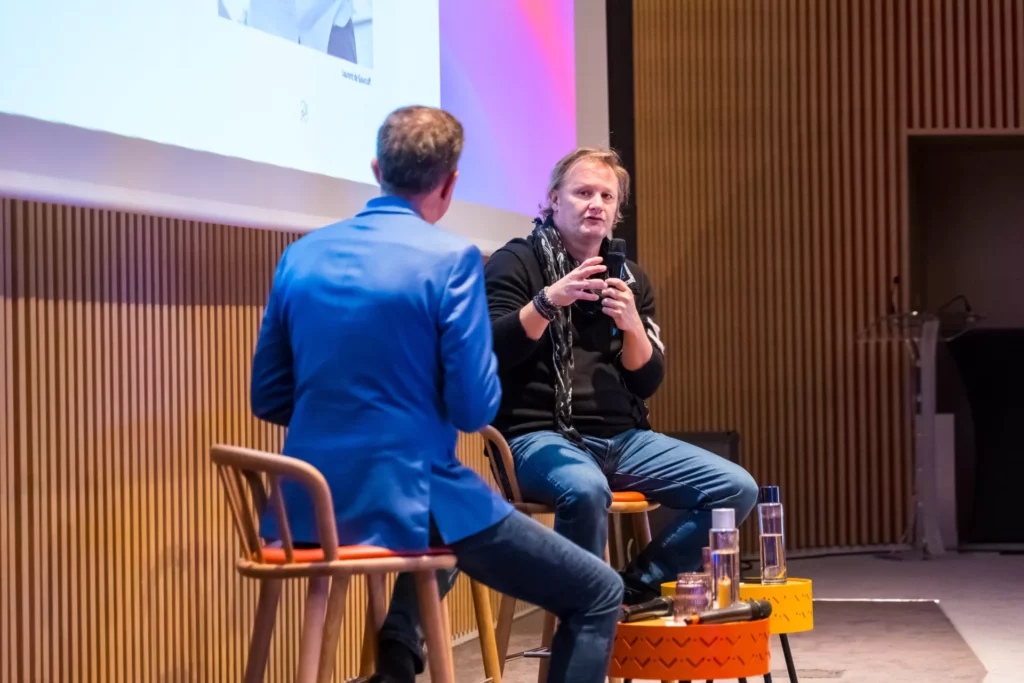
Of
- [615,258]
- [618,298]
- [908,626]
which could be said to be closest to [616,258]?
[615,258]

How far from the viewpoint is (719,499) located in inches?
111

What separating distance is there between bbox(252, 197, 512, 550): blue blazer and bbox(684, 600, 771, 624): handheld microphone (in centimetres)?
54

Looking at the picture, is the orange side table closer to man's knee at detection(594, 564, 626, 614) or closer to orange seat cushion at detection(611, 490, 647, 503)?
orange seat cushion at detection(611, 490, 647, 503)

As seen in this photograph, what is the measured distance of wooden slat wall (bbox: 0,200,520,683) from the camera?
2.27 metres

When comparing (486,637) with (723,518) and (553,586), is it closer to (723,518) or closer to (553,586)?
(723,518)

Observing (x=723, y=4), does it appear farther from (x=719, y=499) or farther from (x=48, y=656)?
(x=48, y=656)

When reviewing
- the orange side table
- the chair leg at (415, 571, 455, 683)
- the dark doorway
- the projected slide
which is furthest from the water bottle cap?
the dark doorway

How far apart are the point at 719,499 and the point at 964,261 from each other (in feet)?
16.9

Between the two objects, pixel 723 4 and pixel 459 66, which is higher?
pixel 723 4

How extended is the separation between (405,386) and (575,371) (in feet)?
3.56

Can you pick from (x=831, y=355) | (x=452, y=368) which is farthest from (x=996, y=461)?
(x=452, y=368)

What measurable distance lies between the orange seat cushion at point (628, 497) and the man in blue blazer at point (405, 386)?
0.69 metres

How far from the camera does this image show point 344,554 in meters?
1.87

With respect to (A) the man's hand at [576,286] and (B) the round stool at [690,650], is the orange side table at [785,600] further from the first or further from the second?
(A) the man's hand at [576,286]
